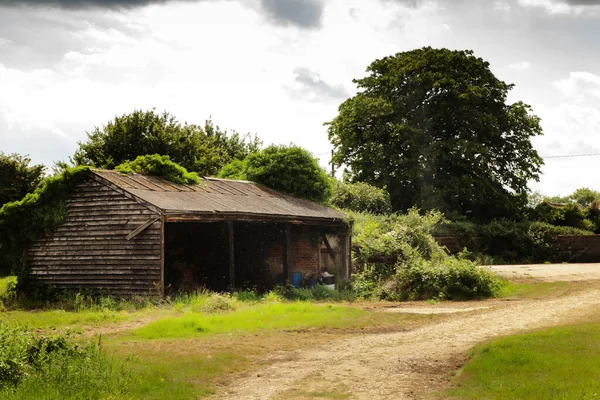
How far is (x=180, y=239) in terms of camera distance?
2667cm

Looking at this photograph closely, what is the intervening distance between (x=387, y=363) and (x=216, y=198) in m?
14.5

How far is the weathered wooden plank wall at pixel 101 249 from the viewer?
71.4ft

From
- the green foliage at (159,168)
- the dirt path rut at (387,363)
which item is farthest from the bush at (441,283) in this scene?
the green foliage at (159,168)

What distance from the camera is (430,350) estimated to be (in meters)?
13.8

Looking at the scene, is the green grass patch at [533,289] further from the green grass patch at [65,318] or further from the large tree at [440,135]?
the large tree at [440,135]

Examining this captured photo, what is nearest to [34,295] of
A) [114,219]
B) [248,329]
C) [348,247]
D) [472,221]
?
→ [114,219]

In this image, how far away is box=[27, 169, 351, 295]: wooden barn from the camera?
71.9 feet

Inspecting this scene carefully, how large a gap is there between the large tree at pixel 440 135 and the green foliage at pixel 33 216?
28.6 m

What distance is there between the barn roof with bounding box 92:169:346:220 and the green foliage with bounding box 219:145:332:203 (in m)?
1.01

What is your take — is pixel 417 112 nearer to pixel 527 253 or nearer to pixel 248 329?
pixel 527 253

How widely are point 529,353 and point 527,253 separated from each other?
35.2 m

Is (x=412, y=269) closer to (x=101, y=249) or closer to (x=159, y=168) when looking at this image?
(x=159, y=168)

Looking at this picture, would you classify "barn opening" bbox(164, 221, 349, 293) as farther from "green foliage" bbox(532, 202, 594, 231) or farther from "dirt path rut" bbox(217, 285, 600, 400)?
"green foliage" bbox(532, 202, 594, 231)

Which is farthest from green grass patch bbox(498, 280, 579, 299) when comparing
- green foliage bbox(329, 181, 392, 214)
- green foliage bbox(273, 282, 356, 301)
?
green foliage bbox(329, 181, 392, 214)
